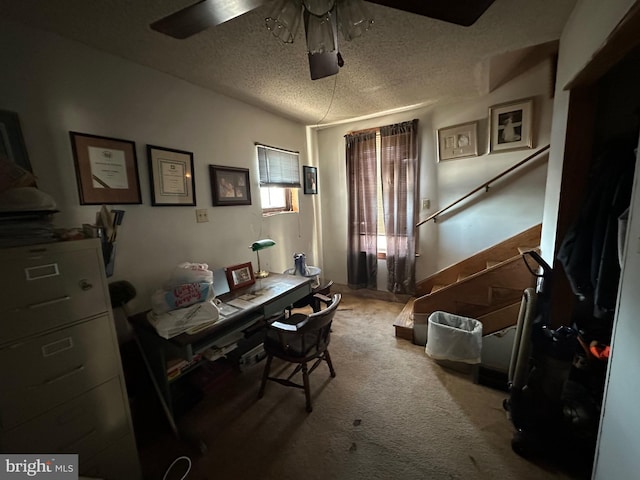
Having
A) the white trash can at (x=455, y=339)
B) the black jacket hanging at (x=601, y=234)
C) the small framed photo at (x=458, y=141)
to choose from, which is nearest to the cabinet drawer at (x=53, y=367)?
the white trash can at (x=455, y=339)

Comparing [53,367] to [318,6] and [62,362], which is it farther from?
[318,6]

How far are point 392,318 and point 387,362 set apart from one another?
32.1 inches

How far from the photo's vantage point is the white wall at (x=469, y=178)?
2.29 metres

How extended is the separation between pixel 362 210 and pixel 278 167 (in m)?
1.24

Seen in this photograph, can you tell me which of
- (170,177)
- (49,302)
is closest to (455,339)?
(49,302)

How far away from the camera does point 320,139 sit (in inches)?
136

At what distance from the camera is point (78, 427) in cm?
102

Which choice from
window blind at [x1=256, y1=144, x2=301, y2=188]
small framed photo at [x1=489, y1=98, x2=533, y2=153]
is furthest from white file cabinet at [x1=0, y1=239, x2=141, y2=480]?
small framed photo at [x1=489, y1=98, x2=533, y2=153]

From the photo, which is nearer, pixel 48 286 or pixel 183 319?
pixel 48 286

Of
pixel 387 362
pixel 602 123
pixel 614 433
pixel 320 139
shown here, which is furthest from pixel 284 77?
pixel 614 433

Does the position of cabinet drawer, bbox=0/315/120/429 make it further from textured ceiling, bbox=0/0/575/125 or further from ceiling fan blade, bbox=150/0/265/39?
textured ceiling, bbox=0/0/575/125

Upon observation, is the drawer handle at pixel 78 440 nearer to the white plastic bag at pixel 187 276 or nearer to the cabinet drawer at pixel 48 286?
the cabinet drawer at pixel 48 286

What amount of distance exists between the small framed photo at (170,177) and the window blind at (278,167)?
779 millimetres

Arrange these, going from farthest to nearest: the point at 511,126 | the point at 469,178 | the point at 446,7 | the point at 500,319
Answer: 1. the point at 469,178
2. the point at 511,126
3. the point at 500,319
4. the point at 446,7
